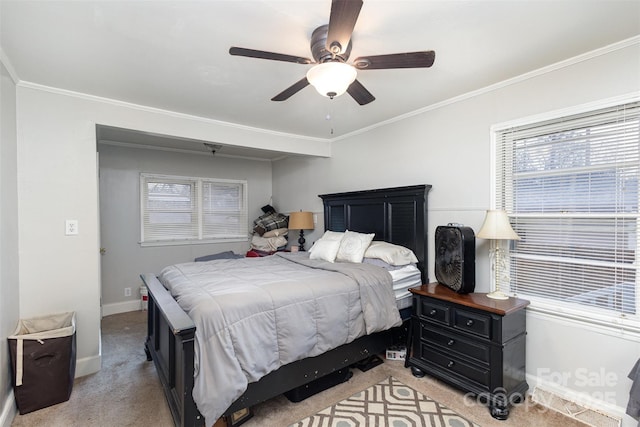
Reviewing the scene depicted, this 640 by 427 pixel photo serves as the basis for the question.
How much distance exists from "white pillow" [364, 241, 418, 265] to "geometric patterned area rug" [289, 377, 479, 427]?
1054mm

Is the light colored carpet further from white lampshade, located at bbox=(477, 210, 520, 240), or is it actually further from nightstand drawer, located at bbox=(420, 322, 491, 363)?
white lampshade, located at bbox=(477, 210, 520, 240)

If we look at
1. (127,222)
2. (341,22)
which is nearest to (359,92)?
(341,22)

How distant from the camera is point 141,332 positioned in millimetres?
3477

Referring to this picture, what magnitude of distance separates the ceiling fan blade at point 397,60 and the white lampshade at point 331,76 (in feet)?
0.24

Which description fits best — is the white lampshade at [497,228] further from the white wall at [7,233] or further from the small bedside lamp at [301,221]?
the white wall at [7,233]

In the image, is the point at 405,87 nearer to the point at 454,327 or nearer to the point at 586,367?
the point at 454,327

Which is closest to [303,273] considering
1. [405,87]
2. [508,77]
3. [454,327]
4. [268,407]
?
[268,407]

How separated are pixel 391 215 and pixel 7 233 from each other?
3142 millimetres

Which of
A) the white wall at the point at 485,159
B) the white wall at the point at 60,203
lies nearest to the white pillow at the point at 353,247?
the white wall at the point at 485,159

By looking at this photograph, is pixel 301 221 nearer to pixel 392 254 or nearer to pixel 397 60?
pixel 392 254

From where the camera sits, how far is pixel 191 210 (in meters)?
4.80

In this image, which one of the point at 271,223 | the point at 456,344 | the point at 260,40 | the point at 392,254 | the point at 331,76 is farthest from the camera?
the point at 271,223

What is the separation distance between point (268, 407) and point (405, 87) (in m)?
2.66

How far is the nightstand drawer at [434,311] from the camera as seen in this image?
91.4 inches
